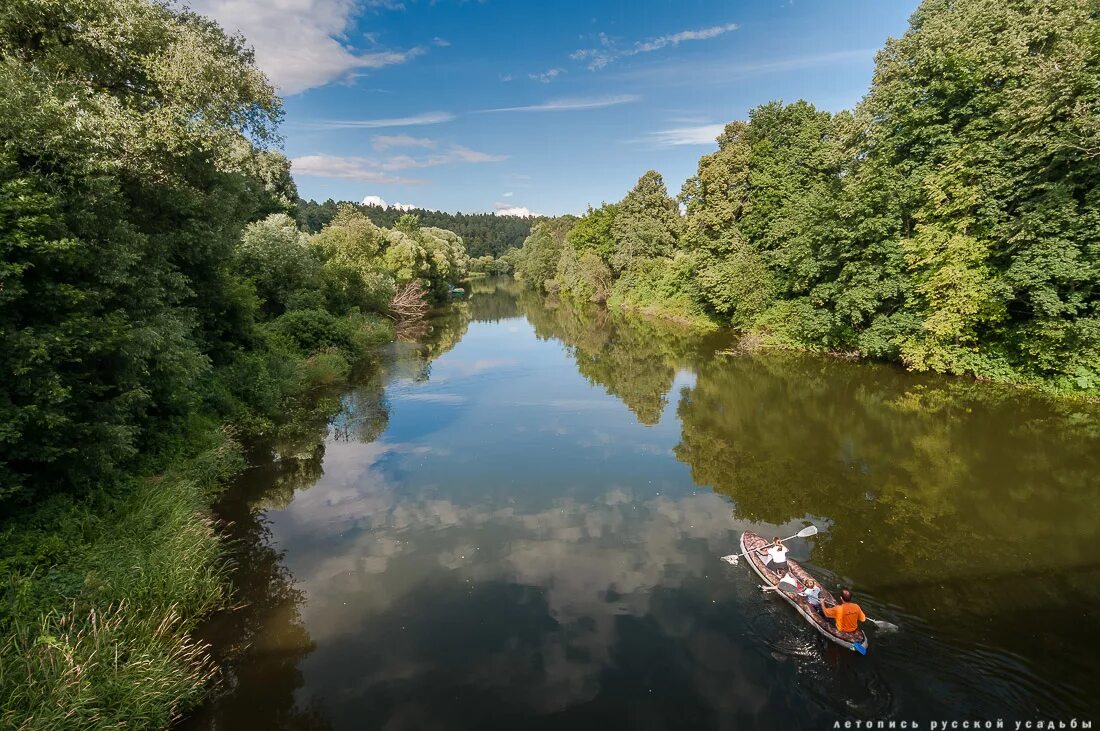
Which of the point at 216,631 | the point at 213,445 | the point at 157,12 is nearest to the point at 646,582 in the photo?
the point at 216,631

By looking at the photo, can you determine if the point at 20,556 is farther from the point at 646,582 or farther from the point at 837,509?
the point at 837,509

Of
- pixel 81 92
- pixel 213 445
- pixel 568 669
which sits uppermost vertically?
pixel 81 92

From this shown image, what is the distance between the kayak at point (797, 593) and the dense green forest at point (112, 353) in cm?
1028

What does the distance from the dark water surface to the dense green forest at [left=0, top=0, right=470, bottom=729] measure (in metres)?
1.39

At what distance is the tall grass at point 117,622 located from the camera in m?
7.04

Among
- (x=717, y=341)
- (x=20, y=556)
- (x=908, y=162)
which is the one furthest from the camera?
(x=717, y=341)

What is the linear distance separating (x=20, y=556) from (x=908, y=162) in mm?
33571

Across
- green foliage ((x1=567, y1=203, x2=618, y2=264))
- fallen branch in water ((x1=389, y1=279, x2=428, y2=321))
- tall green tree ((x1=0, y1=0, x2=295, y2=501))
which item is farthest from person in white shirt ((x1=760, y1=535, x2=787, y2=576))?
green foliage ((x1=567, y1=203, x2=618, y2=264))

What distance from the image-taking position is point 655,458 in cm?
1862

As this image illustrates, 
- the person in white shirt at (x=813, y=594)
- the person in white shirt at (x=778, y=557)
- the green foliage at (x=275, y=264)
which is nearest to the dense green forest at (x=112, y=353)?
the person in white shirt at (x=813, y=594)

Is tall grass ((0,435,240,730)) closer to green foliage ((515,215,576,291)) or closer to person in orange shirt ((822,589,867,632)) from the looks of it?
person in orange shirt ((822,589,867,632))

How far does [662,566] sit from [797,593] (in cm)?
289

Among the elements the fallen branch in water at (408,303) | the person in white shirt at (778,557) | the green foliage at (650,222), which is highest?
the green foliage at (650,222)

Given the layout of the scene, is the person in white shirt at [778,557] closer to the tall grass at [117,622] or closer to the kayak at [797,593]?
the kayak at [797,593]
